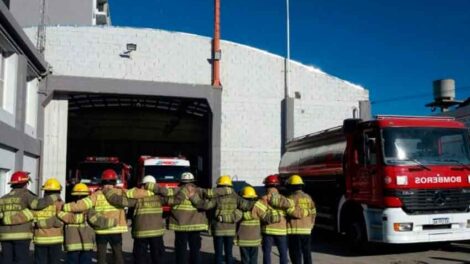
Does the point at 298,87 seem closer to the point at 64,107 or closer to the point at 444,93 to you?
the point at 444,93

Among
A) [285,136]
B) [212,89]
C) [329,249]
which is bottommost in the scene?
[329,249]

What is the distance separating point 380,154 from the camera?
35.4ft

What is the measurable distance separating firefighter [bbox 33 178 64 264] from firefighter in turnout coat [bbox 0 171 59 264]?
0.11 meters

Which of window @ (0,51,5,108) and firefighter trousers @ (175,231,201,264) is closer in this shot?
firefighter trousers @ (175,231,201,264)

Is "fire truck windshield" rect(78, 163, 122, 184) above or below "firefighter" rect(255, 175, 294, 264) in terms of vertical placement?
above

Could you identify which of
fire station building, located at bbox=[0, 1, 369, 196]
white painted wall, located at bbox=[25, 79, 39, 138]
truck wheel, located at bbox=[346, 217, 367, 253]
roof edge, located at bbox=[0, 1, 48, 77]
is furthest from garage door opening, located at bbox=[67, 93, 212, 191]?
truck wheel, located at bbox=[346, 217, 367, 253]

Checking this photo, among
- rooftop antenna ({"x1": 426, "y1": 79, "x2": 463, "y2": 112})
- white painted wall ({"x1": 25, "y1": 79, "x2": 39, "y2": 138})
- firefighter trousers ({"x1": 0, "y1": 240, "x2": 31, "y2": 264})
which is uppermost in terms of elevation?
rooftop antenna ({"x1": 426, "y1": 79, "x2": 463, "y2": 112})

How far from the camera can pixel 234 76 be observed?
2134 cm

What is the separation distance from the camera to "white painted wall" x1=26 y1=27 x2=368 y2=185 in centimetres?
2017

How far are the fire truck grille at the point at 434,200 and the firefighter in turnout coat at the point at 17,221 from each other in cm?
667

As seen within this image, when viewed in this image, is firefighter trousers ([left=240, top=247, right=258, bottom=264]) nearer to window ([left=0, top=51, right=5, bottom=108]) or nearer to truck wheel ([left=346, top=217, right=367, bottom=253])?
truck wheel ([left=346, top=217, right=367, bottom=253])

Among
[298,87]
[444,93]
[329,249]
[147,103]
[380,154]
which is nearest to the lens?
[380,154]

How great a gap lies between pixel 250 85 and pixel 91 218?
13.7 meters

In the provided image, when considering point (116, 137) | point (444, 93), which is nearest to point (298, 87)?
point (444, 93)
